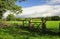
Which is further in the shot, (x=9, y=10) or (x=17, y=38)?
(x=9, y=10)

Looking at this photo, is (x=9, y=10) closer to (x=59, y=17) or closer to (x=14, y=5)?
(x=14, y=5)

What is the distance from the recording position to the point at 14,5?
40.9 metres

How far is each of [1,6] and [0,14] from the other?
206 centimetres

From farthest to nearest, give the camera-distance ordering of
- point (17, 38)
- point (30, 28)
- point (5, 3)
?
point (5, 3), point (30, 28), point (17, 38)

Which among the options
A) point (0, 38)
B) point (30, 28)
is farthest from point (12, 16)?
point (0, 38)

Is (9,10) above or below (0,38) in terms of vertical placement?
above

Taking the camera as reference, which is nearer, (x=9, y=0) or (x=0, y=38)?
(x=0, y=38)

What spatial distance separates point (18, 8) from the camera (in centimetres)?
4097

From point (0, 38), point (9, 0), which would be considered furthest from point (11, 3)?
point (0, 38)

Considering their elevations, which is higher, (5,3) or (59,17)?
(5,3)

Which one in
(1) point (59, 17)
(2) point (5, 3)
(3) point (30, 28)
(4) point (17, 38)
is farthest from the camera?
(2) point (5, 3)

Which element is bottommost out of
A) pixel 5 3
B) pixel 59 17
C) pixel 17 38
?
pixel 17 38

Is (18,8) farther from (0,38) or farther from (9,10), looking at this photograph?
(0,38)

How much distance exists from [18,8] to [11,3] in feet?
5.47
